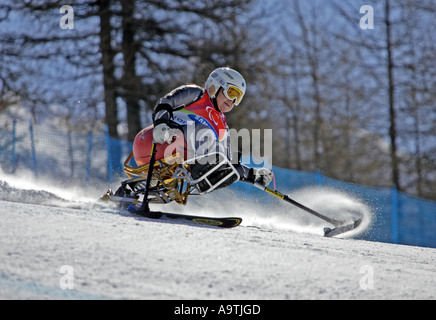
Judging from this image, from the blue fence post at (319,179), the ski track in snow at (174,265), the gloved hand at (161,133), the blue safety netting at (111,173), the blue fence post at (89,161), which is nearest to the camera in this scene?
the ski track in snow at (174,265)

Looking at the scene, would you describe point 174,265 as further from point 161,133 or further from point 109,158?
point 109,158

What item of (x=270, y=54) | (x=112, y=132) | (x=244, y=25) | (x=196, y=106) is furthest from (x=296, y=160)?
(x=196, y=106)

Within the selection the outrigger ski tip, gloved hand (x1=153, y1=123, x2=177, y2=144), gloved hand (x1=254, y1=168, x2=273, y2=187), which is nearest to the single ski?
gloved hand (x1=254, y1=168, x2=273, y2=187)

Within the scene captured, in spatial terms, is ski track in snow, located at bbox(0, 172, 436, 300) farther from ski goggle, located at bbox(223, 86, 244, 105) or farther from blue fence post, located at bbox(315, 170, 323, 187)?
blue fence post, located at bbox(315, 170, 323, 187)

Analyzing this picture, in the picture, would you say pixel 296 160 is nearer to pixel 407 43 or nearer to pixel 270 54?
pixel 270 54

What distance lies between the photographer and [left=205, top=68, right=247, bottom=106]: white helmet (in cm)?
557

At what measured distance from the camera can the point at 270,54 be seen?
72.8ft

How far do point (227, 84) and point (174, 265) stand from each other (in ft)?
9.80

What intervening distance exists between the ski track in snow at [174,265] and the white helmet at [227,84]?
6.26 feet

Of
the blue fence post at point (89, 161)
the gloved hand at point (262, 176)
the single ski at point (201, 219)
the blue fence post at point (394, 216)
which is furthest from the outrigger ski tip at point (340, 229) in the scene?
the blue fence post at point (89, 161)

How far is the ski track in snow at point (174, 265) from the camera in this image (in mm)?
2572

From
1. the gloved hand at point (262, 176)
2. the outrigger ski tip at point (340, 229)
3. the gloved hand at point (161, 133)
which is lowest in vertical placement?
the outrigger ski tip at point (340, 229)

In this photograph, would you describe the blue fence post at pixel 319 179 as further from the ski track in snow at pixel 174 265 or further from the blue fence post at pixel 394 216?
the ski track in snow at pixel 174 265

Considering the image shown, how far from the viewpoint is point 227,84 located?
5.56m
